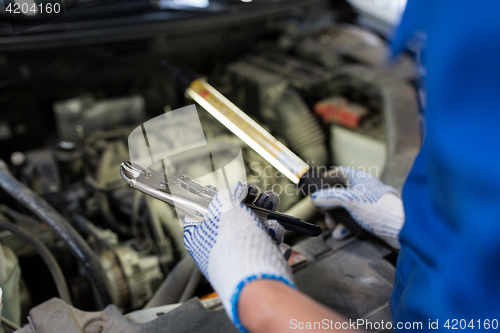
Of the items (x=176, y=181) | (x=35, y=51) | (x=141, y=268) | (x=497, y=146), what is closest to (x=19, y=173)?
(x=35, y=51)

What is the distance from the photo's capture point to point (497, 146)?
1.35 feet

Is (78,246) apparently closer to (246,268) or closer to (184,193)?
(184,193)

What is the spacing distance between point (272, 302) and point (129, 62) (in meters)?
1.53

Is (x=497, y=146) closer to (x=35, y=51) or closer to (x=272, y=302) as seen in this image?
(x=272, y=302)

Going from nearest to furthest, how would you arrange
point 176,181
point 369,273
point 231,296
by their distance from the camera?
point 231,296
point 176,181
point 369,273

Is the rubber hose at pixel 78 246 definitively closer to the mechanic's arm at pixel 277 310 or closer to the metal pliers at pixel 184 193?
the metal pliers at pixel 184 193

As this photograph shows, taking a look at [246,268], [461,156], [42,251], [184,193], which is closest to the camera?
[461,156]

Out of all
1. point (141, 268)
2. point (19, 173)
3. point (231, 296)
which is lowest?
point (141, 268)

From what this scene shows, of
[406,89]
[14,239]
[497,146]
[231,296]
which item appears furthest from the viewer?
[406,89]

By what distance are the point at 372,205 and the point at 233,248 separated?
525 mm

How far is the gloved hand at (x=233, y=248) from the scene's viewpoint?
54 centimetres

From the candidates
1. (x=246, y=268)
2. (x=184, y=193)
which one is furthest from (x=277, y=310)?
(x=184, y=193)

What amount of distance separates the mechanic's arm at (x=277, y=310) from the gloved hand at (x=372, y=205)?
1.59 ft

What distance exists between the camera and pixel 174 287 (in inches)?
39.6
